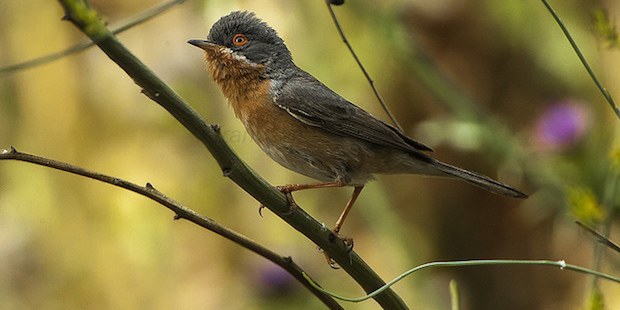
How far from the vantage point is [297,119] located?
349 centimetres

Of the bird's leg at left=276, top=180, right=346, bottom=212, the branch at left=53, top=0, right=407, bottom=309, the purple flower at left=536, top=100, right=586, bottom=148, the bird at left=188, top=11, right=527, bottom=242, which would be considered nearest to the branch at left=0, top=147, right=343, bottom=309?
the branch at left=53, top=0, right=407, bottom=309

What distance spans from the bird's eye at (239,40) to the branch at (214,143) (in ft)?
4.74

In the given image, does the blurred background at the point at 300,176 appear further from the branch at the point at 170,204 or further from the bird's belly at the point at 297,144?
the branch at the point at 170,204

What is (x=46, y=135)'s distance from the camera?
236 inches

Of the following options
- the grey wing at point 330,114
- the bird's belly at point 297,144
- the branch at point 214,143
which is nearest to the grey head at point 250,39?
the grey wing at point 330,114

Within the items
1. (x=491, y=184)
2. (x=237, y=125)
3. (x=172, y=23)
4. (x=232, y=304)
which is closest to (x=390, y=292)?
(x=491, y=184)

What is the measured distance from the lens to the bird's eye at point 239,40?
3.33 metres

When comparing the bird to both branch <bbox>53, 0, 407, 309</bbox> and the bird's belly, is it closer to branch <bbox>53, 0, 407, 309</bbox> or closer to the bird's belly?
the bird's belly

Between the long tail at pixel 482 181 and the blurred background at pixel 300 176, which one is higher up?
the blurred background at pixel 300 176

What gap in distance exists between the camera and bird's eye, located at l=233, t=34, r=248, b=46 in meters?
3.33

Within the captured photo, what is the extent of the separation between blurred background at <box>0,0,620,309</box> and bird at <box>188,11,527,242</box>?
918 millimetres

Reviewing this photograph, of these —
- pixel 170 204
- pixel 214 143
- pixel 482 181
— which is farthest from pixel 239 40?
pixel 214 143

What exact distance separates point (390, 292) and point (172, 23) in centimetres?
474

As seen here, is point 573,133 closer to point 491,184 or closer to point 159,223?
point 491,184
